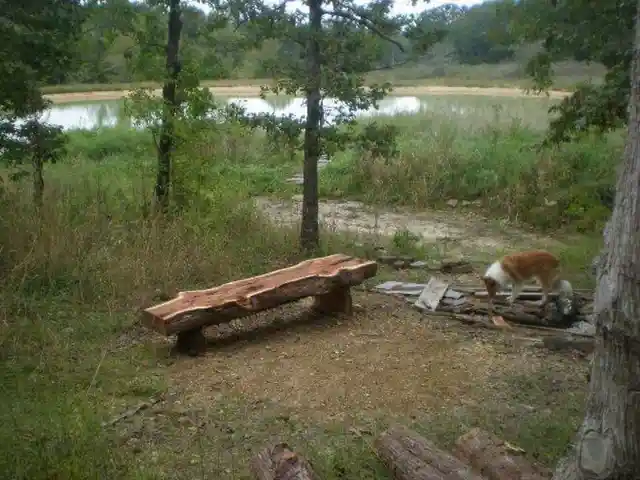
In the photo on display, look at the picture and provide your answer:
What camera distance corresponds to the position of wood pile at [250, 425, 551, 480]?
395cm

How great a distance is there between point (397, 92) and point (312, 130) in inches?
910

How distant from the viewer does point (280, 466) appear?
394cm

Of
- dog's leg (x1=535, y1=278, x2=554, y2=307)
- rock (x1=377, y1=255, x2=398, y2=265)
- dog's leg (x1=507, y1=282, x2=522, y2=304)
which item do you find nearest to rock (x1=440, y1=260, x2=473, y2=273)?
rock (x1=377, y1=255, x2=398, y2=265)

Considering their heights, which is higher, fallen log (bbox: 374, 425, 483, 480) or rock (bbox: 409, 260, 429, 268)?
fallen log (bbox: 374, 425, 483, 480)

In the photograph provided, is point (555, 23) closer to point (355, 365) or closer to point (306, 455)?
point (355, 365)

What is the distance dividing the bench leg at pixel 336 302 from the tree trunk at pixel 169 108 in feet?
9.36

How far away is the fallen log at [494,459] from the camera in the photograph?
398 centimetres

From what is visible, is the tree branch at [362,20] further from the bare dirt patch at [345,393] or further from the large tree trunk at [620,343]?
the large tree trunk at [620,343]

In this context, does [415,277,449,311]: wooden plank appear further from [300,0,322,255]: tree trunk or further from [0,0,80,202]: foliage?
[0,0,80,202]: foliage

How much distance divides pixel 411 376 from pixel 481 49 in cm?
1515

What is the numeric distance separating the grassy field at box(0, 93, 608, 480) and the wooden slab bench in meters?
0.27

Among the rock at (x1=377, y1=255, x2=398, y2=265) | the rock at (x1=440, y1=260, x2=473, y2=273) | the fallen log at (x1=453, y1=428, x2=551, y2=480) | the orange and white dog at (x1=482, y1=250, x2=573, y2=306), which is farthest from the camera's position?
the rock at (x1=377, y1=255, x2=398, y2=265)

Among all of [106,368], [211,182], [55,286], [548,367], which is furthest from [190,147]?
[548,367]

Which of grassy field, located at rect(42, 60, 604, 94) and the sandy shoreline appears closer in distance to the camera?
grassy field, located at rect(42, 60, 604, 94)
